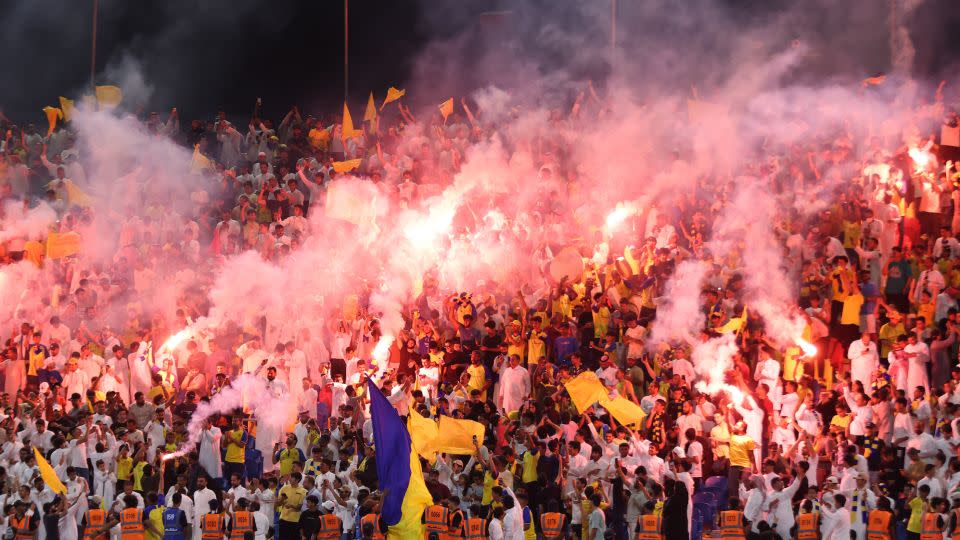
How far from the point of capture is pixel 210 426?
55.0 feet

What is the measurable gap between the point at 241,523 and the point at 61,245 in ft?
26.6

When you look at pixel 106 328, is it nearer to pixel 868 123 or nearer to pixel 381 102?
pixel 381 102

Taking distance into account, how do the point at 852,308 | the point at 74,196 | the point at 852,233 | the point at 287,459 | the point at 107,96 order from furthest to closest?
the point at 107,96
the point at 74,196
the point at 852,233
the point at 852,308
the point at 287,459

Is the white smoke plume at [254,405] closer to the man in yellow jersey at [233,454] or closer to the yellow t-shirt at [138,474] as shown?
the man in yellow jersey at [233,454]

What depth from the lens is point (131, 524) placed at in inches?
582

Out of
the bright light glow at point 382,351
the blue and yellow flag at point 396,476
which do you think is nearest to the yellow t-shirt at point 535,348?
the bright light glow at point 382,351

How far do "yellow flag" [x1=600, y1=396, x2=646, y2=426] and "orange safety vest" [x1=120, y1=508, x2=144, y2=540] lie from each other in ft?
16.5

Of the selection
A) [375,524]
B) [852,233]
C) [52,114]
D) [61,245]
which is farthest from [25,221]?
[852,233]

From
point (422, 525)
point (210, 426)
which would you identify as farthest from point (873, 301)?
point (210, 426)

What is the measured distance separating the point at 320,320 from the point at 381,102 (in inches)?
353

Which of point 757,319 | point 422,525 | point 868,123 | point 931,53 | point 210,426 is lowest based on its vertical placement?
point 422,525

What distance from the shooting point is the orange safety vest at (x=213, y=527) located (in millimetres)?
14883

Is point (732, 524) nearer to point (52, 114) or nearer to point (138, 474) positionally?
point (138, 474)

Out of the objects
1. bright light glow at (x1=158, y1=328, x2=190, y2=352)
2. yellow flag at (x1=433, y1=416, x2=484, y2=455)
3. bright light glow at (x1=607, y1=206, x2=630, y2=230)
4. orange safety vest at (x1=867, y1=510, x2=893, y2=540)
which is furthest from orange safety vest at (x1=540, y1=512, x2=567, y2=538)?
bright light glow at (x1=607, y1=206, x2=630, y2=230)
